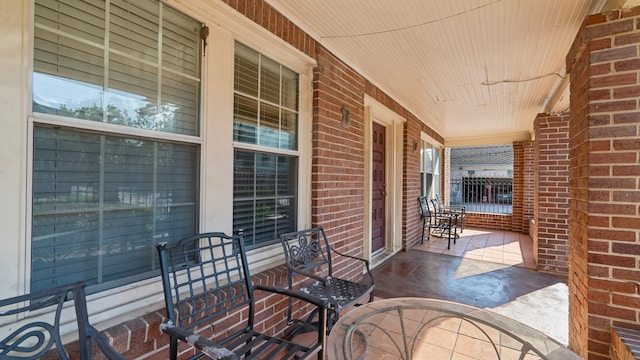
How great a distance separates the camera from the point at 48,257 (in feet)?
3.66

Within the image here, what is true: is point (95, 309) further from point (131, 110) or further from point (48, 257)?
point (131, 110)

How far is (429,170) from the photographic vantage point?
6652 millimetres

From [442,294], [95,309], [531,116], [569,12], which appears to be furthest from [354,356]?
[531,116]

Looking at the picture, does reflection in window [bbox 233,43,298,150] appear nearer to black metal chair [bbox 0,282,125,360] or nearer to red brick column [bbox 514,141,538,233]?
black metal chair [bbox 0,282,125,360]

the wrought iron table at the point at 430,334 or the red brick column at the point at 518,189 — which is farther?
the red brick column at the point at 518,189

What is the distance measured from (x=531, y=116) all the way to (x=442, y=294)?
4.34 metres

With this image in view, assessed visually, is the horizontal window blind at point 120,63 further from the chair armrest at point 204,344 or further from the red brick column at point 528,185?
the red brick column at point 528,185

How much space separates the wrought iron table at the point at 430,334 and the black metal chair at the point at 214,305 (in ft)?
0.73

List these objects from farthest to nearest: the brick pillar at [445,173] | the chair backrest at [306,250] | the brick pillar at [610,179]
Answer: the brick pillar at [445,173]
the chair backrest at [306,250]
the brick pillar at [610,179]

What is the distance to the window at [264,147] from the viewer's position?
1.93 meters

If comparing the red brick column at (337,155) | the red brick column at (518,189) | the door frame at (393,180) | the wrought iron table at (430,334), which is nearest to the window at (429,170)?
the door frame at (393,180)

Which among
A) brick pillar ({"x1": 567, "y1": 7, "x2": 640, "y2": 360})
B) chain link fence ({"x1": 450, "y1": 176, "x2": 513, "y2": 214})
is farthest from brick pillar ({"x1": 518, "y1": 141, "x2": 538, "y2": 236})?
brick pillar ({"x1": 567, "y1": 7, "x2": 640, "y2": 360})

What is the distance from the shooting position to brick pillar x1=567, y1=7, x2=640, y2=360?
1.52m

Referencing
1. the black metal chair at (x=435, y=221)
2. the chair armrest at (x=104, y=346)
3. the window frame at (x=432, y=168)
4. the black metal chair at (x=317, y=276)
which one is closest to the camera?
the chair armrest at (x=104, y=346)
